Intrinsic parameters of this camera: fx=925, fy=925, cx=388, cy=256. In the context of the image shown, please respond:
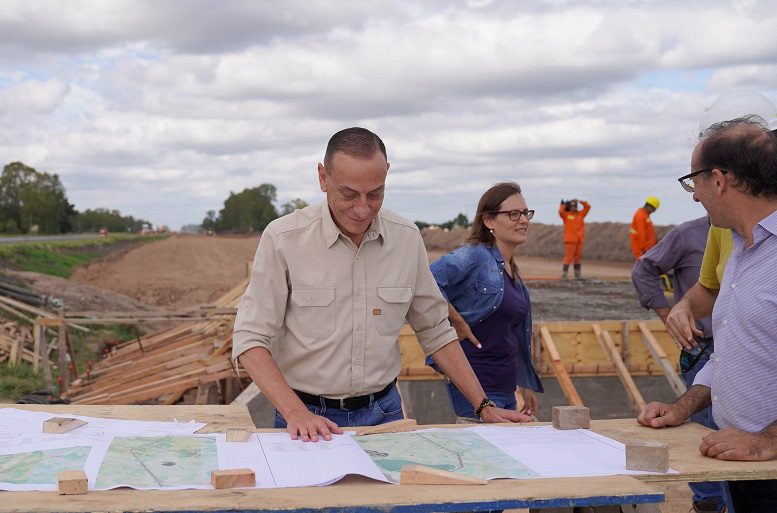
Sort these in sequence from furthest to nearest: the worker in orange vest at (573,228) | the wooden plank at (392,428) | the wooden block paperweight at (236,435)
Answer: the worker in orange vest at (573,228), the wooden plank at (392,428), the wooden block paperweight at (236,435)

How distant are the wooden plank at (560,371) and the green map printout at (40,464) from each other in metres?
5.53

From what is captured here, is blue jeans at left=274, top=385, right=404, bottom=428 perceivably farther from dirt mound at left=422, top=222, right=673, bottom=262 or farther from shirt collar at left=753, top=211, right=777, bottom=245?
dirt mound at left=422, top=222, right=673, bottom=262

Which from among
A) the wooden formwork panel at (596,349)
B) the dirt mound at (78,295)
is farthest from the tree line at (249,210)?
the wooden formwork panel at (596,349)

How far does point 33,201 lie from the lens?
3782 inches

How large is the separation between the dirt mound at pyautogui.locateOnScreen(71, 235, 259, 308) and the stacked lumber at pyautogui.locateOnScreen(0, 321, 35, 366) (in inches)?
340

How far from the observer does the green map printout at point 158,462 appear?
2.71 m

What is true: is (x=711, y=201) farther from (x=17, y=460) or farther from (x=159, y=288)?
(x=159, y=288)

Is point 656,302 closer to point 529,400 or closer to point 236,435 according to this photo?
point 529,400

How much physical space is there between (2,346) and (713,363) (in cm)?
1522

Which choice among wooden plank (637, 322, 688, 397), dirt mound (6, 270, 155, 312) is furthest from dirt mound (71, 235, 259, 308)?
wooden plank (637, 322, 688, 397)

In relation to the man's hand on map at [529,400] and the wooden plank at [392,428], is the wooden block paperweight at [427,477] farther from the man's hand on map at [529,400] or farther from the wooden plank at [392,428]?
the man's hand on map at [529,400]

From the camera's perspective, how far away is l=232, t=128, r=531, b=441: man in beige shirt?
142 inches

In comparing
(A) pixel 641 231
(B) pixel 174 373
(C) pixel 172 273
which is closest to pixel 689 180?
(B) pixel 174 373

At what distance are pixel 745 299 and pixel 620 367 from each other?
564 cm
